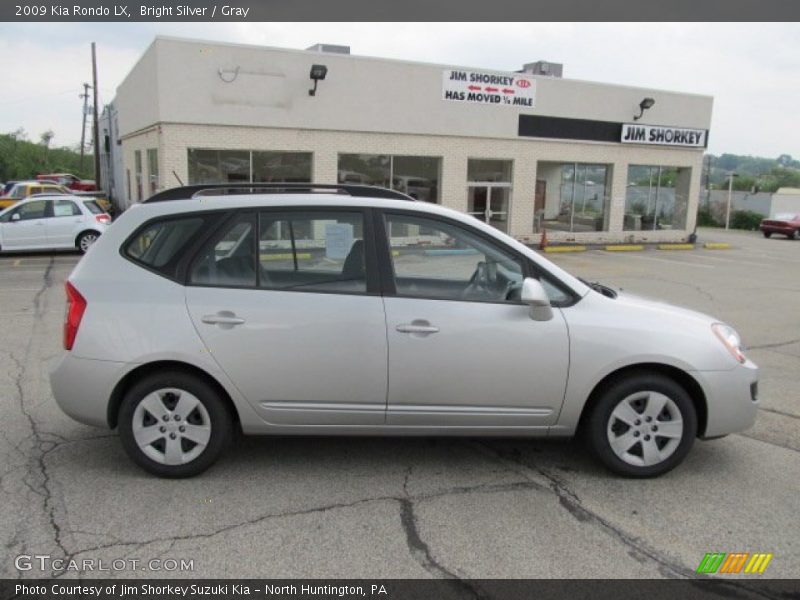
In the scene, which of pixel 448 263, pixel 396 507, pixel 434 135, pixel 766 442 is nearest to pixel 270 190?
pixel 448 263

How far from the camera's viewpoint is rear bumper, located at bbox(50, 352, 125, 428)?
379 cm

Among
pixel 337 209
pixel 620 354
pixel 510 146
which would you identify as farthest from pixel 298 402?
pixel 510 146

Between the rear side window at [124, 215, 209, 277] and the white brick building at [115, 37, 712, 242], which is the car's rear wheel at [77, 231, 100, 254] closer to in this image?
the white brick building at [115, 37, 712, 242]

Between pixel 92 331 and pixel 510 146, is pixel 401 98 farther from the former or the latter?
pixel 92 331

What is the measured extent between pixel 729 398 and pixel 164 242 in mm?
3645

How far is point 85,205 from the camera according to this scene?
54.8ft

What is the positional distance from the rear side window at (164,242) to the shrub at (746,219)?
44.5 meters

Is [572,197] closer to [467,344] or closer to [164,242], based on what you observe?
[467,344]

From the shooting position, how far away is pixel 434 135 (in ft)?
62.6

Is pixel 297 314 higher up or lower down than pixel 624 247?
higher up

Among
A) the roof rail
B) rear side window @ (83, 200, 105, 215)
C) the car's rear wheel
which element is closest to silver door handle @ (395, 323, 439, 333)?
the roof rail

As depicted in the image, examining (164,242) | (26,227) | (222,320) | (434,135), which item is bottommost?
(26,227)

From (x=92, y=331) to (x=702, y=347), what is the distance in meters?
3.68

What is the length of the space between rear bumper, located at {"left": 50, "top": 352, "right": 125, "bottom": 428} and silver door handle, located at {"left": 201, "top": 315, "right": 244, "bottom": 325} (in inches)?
22.0
